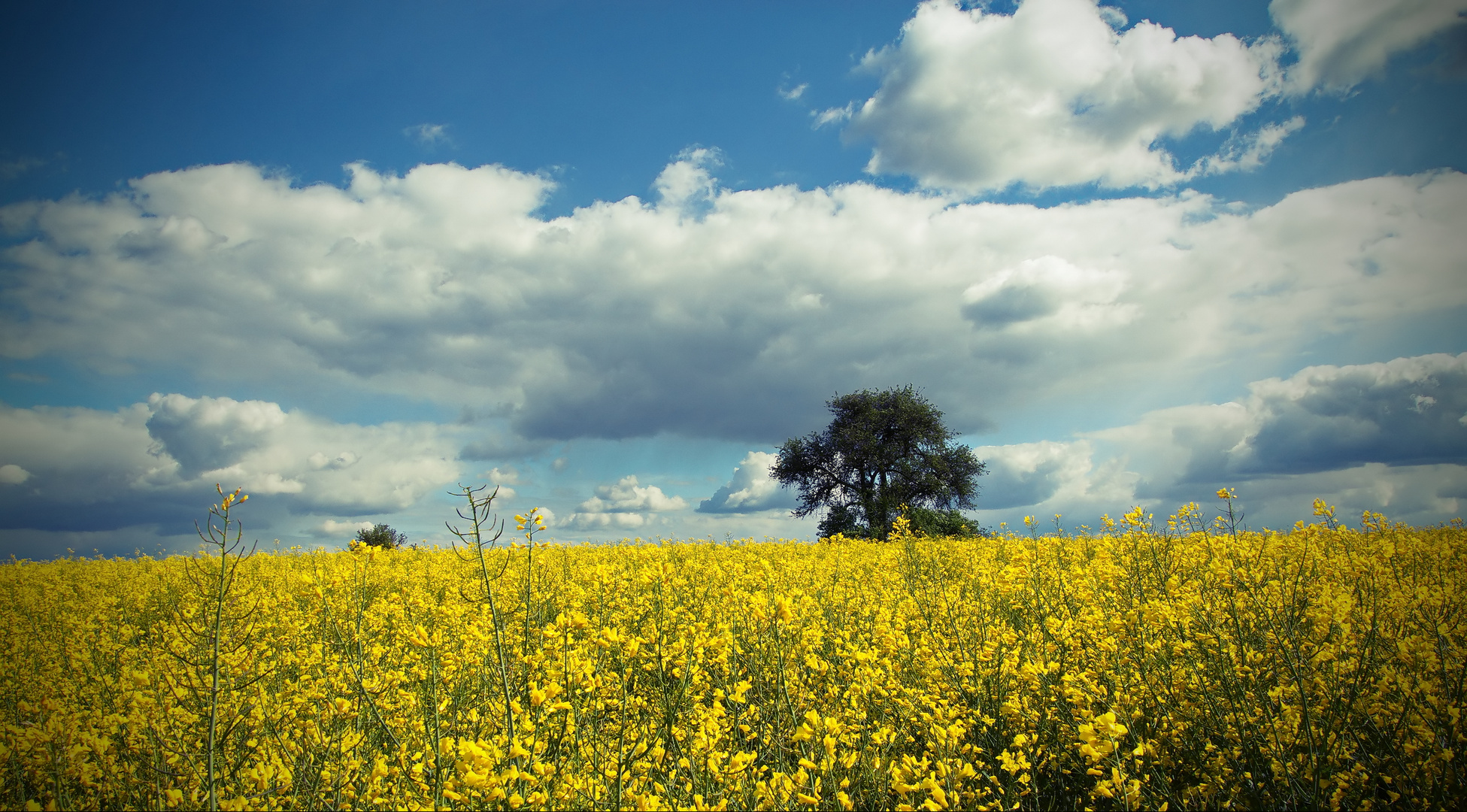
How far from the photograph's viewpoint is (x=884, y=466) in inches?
1097

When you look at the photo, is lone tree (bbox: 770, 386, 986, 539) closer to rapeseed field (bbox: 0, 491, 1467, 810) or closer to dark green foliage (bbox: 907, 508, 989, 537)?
dark green foliage (bbox: 907, 508, 989, 537)

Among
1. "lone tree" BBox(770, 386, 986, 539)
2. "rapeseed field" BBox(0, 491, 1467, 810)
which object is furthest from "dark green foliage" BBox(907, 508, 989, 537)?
"rapeseed field" BBox(0, 491, 1467, 810)

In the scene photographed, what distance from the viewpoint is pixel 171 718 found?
3.51 metres

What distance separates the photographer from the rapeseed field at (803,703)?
2.77 meters

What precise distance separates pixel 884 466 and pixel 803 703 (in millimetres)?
24641

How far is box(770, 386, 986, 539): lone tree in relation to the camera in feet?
88.9

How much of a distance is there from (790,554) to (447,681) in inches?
355

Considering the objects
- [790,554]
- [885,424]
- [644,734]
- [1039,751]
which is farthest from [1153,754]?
[885,424]

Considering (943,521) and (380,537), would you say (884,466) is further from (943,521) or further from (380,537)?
(380,537)

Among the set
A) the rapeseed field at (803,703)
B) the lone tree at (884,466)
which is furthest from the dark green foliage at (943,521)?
the rapeseed field at (803,703)

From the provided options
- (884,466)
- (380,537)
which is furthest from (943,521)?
(380,537)

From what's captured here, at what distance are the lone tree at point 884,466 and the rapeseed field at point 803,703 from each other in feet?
68.1

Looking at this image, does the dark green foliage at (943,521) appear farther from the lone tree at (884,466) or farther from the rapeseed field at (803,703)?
the rapeseed field at (803,703)

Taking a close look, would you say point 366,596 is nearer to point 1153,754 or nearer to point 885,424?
point 1153,754
